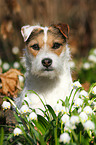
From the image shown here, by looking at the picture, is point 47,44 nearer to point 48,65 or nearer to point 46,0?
point 48,65

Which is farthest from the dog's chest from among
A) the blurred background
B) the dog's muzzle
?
the blurred background

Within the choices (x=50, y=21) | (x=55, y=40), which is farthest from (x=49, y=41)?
(x=50, y=21)

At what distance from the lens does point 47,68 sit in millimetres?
3213

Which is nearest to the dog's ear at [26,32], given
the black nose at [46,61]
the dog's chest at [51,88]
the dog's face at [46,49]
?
the dog's face at [46,49]

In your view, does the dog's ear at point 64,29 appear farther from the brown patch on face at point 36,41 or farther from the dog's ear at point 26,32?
the dog's ear at point 26,32

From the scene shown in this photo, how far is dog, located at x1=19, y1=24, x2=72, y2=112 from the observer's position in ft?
10.8

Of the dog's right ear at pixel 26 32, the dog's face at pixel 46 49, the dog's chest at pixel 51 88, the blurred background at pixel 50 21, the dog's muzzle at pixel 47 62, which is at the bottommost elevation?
the dog's chest at pixel 51 88

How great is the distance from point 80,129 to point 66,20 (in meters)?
7.17

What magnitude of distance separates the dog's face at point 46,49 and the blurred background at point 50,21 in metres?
1.87

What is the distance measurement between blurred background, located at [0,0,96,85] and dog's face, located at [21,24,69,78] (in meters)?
1.87

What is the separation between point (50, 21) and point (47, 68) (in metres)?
2.55

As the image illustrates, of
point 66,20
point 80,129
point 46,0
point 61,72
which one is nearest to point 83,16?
point 66,20

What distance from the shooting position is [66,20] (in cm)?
916

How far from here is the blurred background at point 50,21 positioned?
6367 millimetres
